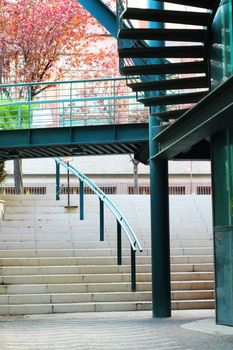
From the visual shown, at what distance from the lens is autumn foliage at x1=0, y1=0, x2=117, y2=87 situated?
2789 centimetres

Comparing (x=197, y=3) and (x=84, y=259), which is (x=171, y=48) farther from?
(x=84, y=259)

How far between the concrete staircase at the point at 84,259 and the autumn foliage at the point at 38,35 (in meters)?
8.90

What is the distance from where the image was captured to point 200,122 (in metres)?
10.9

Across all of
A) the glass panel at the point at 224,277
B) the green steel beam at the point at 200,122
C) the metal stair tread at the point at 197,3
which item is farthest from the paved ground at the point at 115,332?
the metal stair tread at the point at 197,3

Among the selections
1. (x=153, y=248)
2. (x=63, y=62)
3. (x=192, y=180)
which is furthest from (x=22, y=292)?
(x=192, y=180)

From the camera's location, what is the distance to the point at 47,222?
19.0 m

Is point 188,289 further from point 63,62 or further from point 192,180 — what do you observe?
point 192,180

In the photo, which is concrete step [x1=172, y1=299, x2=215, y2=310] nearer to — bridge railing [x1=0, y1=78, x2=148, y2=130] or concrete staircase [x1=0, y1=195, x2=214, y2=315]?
concrete staircase [x1=0, y1=195, x2=214, y2=315]

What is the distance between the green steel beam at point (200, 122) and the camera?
31.4ft

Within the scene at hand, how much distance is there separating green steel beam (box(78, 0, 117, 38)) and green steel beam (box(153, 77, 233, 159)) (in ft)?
9.18

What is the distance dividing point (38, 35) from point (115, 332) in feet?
61.5

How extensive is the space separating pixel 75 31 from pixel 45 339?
65.7 feet

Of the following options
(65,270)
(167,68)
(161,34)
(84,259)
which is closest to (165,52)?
(167,68)

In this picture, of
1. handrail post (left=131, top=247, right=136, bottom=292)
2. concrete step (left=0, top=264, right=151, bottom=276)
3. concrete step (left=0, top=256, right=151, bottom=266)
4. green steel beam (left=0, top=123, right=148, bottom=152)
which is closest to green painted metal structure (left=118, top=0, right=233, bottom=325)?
handrail post (left=131, top=247, right=136, bottom=292)
